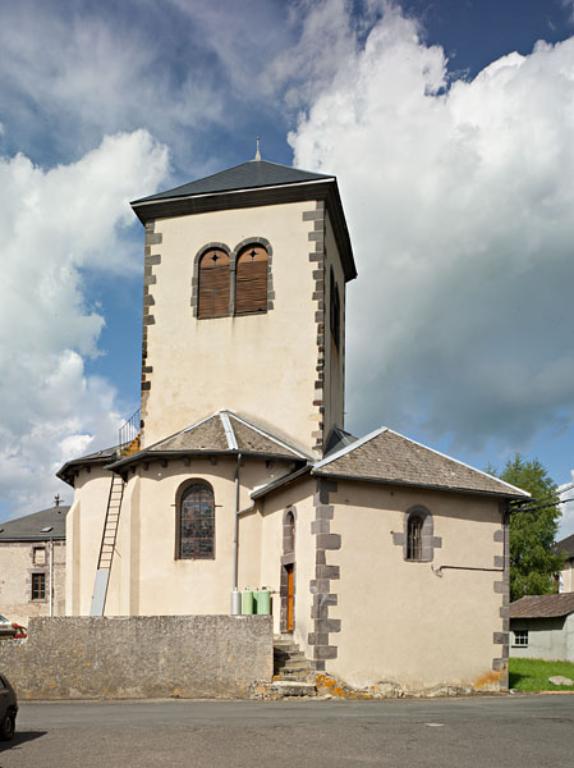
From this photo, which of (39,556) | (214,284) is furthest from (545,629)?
(39,556)

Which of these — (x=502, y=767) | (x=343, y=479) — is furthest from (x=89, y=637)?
(x=502, y=767)

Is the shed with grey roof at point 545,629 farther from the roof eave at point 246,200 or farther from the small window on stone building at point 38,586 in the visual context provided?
the small window on stone building at point 38,586

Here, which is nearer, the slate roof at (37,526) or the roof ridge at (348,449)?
the roof ridge at (348,449)

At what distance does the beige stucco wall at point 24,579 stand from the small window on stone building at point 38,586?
6.6 inches

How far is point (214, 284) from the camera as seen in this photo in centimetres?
2466

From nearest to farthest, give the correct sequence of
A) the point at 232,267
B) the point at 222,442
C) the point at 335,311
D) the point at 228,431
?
the point at 222,442, the point at 228,431, the point at 232,267, the point at 335,311

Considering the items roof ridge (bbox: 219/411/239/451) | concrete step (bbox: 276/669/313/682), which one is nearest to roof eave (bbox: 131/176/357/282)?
roof ridge (bbox: 219/411/239/451)

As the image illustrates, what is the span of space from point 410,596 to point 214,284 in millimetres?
10144

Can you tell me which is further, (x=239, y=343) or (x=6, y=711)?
(x=239, y=343)

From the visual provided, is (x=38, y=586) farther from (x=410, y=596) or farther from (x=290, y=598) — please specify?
(x=410, y=596)

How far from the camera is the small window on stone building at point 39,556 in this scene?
48997mm

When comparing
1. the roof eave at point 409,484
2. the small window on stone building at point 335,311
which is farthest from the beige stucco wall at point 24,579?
the roof eave at point 409,484

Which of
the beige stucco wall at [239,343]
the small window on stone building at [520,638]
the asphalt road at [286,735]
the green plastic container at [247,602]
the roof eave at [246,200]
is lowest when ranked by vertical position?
the small window on stone building at [520,638]

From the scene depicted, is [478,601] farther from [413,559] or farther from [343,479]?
[343,479]
